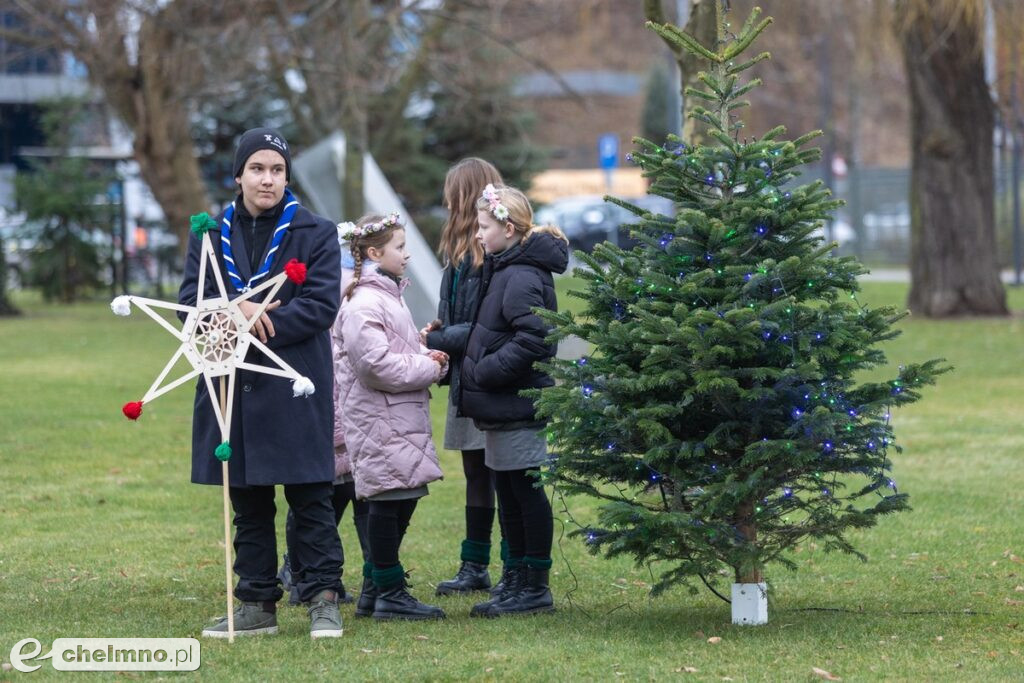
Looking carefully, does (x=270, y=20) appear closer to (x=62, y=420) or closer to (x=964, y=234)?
(x=964, y=234)

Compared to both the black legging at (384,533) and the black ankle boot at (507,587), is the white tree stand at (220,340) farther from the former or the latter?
the black ankle boot at (507,587)

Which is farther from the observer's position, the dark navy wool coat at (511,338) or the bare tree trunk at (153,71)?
the bare tree trunk at (153,71)

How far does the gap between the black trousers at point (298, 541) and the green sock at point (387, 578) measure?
13.6 inches

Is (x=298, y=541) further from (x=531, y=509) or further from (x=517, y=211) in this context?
(x=517, y=211)

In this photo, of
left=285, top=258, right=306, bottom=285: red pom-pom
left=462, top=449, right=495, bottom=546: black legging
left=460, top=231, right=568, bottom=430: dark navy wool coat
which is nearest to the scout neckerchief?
left=285, top=258, right=306, bottom=285: red pom-pom

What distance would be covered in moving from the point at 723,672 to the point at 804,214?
173cm

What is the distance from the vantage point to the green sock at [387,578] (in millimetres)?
6547

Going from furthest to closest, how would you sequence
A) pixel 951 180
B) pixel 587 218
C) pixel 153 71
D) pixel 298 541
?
1. pixel 587 218
2. pixel 153 71
3. pixel 951 180
4. pixel 298 541

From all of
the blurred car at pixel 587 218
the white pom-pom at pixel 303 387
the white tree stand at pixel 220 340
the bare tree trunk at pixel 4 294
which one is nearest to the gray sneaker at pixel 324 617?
the white tree stand at pixel 220 340

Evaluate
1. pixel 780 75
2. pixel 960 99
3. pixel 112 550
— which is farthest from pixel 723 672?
pixel 780 75

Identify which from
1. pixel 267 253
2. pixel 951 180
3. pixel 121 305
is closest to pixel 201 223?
pixel 267 253

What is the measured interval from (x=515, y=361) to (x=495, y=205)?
0.66 metres

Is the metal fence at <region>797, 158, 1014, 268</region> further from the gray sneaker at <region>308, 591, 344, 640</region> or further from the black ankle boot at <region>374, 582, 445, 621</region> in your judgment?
the gray sneaker at <region>308, 591, 344, 640</region>

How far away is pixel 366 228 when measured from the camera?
21.9 ft
